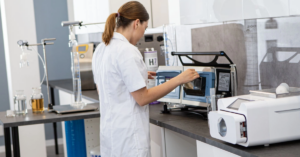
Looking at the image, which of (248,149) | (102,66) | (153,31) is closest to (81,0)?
(153,31)

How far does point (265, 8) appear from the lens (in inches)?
63.9

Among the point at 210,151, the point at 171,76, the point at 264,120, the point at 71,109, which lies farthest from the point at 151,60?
the point at 264,120

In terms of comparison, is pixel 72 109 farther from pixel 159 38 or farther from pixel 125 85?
pixel 159 38

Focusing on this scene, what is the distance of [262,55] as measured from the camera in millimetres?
1939

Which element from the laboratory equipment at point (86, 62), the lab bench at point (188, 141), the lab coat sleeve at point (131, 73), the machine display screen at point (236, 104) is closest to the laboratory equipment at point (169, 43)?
the lab bench at point (188, 141)

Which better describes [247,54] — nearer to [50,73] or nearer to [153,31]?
[153,31]

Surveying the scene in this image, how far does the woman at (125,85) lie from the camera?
5.32 feet

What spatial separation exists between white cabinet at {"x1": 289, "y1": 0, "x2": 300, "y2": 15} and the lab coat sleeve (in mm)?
717

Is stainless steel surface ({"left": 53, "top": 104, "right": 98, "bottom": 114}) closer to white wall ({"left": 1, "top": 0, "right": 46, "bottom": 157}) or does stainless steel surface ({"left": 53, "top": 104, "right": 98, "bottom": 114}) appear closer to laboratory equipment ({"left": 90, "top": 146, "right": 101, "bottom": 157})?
laboratory equipment ({"left": 90, "top": 146, "right": 101, "bottom": 157})

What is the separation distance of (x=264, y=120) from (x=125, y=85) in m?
0.65

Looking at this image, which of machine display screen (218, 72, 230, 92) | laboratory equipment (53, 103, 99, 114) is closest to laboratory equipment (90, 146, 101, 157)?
laboratory equipment (53, 103, 99, 114)

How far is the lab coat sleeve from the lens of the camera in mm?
1598

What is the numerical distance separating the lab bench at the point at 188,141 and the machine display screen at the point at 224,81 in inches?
7.8

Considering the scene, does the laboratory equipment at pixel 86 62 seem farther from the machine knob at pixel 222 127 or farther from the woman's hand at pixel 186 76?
the machine knob at pixel 222 127
